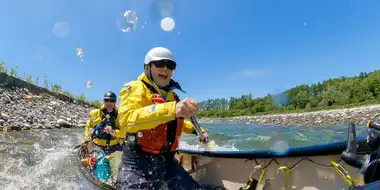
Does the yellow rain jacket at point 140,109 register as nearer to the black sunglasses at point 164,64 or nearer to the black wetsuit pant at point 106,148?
the black sunglasses at point 164,64

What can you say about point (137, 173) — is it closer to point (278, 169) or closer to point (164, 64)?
point (164, 64)

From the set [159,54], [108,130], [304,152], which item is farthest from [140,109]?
[108,130]

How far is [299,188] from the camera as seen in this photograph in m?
4.07

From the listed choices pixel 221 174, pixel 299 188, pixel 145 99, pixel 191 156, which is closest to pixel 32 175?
pixel 191 156

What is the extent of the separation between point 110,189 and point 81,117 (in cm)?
2152

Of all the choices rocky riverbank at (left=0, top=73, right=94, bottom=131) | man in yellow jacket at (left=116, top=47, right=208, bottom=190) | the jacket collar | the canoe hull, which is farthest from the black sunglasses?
rocky riverbank at (left=0, top=73, right=94, bottom=131)

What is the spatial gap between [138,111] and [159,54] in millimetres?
773

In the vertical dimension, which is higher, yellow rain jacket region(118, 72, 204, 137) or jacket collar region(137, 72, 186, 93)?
jacket collar region(137, 72, 186, 93)

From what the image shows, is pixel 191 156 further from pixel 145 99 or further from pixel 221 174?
pixel 145 99

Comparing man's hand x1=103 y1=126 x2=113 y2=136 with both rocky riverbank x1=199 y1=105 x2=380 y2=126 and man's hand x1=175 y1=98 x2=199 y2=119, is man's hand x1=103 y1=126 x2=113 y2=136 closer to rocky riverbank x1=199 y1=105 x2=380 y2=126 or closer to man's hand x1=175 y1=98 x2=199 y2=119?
man's hand x1=175 y1=98 x2=199 y2=119

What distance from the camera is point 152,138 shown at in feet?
11.7

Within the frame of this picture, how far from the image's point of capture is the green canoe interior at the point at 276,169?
12.3 ft

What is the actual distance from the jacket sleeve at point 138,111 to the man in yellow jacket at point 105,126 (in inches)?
173

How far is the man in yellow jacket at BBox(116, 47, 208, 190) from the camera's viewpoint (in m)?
3.40
